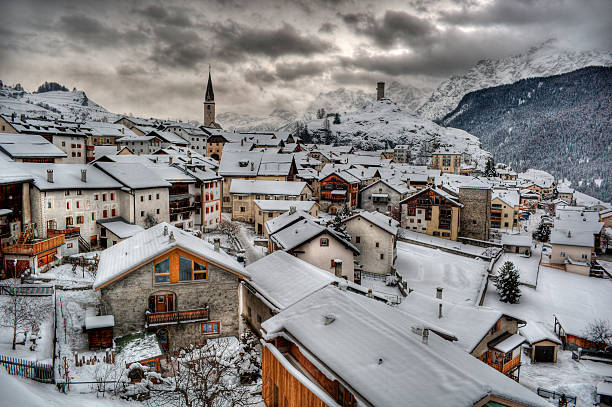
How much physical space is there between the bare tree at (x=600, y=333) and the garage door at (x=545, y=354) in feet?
18.5

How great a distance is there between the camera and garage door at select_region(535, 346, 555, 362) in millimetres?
33781

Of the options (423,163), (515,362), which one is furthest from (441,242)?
(423,163)

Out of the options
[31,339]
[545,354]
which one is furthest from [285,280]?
[545,354]

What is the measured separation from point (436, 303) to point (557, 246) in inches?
1802

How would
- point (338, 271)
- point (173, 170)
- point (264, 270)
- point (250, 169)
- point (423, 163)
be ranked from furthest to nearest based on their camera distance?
point (423, 163) < point (250, 169) < point (173, 170) < point (338, 271) < point (264, 270)

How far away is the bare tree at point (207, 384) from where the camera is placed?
12.4m

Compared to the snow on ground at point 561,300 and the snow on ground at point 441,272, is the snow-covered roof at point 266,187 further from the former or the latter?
the snow on ground at point 561,300

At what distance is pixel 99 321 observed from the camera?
60.9 feet

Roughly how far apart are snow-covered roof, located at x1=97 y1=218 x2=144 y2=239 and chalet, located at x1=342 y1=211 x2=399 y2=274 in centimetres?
2391

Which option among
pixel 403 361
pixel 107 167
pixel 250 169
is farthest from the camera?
pixel 250 169

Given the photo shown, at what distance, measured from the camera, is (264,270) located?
26.0 meters

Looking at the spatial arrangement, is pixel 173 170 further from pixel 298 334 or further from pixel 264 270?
pixel 298 334

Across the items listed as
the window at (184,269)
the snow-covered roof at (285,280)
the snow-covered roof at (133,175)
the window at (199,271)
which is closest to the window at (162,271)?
the window at (184,269)

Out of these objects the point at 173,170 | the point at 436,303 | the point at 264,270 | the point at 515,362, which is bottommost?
the point at 515,362
